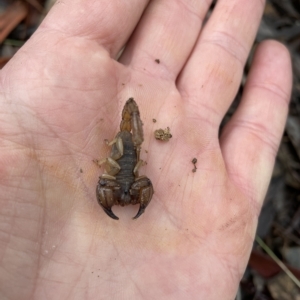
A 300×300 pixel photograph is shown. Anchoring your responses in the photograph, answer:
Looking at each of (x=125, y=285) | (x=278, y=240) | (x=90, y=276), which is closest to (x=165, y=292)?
(x=125, y=285)

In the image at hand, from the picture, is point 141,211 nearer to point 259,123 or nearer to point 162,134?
point 162,134

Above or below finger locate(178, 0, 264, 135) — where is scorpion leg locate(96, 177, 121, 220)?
below

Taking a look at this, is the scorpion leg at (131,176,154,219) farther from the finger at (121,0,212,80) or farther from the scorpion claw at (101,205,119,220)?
the finger at (121,0,212,80)

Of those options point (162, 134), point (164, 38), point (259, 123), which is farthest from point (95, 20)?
point (259, 123)

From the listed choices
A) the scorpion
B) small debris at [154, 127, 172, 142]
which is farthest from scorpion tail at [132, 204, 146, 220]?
small debris at [154, 127, 172, 142]

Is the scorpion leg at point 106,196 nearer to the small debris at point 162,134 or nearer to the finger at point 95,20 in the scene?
the small debris at point 162,134
